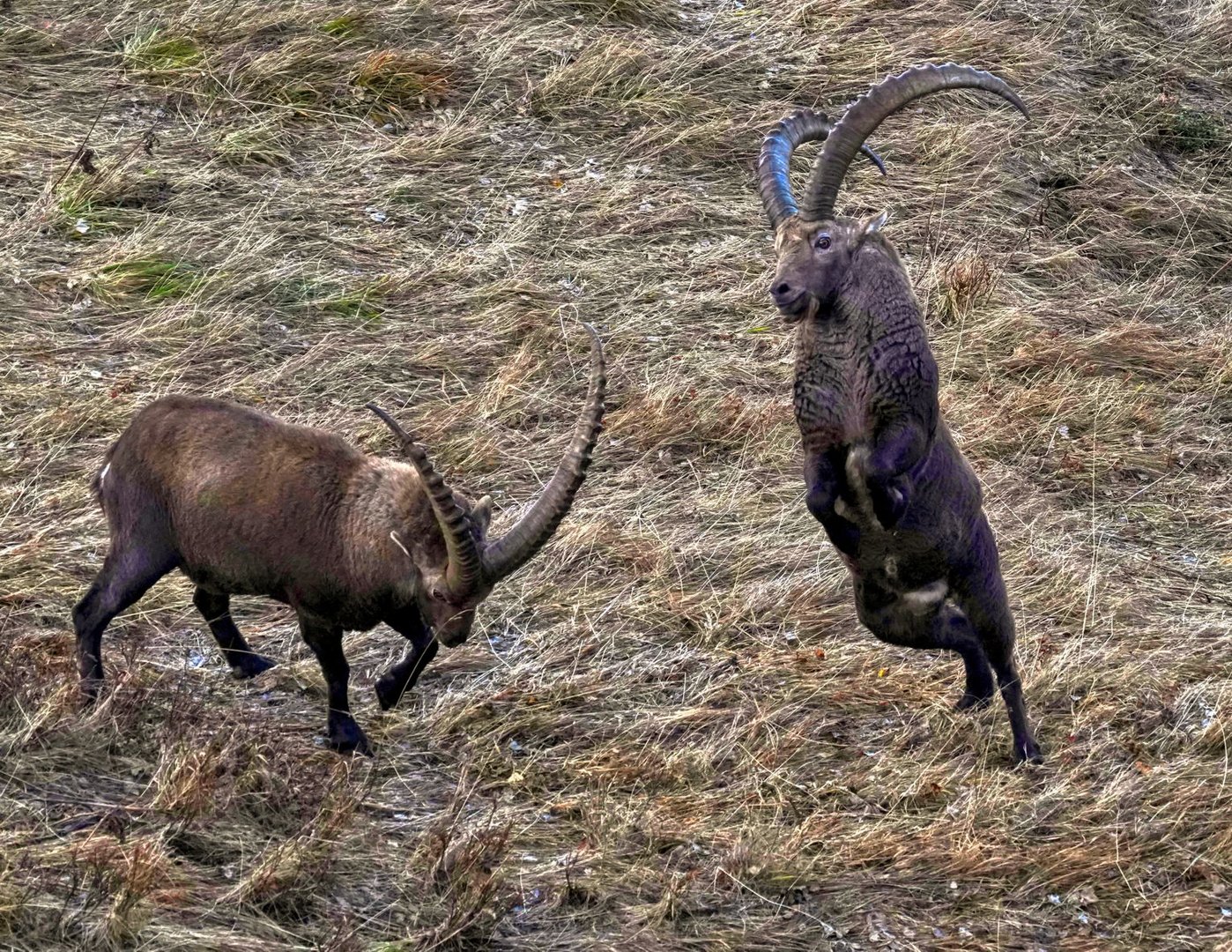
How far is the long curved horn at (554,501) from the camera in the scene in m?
5.30

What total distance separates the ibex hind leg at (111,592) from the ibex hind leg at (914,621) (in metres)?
2.43

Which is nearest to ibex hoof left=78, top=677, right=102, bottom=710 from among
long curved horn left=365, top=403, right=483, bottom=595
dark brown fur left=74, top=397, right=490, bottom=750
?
dark brown fur left=74, top=397, right=490, bottom=750

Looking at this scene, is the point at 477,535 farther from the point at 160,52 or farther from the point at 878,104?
the point at 160,52

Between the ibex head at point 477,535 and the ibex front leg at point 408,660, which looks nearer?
the ibex head at point 477,535

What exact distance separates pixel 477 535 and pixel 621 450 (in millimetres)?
2472

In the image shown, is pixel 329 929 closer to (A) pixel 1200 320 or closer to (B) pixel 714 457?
(B) pixel 714 457

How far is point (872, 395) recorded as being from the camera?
533 centimetres

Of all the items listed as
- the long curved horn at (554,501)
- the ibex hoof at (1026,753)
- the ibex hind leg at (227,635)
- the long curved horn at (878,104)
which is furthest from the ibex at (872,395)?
the ibex hind leg at (227,635)

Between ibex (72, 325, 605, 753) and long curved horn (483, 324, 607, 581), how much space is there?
169 millimetres

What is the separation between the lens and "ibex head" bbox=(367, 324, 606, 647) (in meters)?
5.27

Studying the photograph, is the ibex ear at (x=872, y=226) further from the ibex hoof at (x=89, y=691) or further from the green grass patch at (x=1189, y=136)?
the green grass patch at (x=1189, y=136)

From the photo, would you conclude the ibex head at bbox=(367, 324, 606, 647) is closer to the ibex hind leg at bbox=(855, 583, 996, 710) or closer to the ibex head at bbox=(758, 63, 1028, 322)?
the ibex head at bbox=(758, 63, 1028, 322)

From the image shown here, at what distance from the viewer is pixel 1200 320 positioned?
988cm

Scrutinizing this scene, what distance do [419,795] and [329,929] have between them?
99 cm
